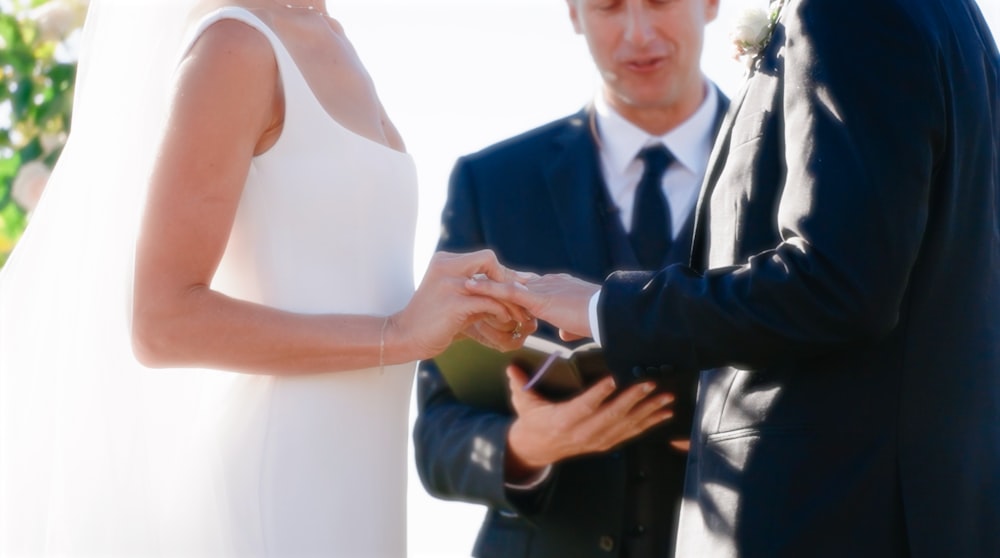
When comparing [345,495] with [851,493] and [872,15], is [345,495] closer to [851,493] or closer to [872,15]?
[851,493]

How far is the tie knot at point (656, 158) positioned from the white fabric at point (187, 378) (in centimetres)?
111

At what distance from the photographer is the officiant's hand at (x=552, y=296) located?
324 cm

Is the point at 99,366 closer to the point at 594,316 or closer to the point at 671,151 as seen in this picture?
the point at 594,316

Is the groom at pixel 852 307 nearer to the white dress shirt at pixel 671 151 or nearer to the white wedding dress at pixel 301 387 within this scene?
the white wedding dress at pixel 301 387

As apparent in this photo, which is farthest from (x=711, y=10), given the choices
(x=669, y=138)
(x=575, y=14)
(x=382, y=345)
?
(x=382, y=345)

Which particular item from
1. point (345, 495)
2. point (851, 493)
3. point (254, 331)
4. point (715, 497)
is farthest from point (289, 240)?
point (851, 493)

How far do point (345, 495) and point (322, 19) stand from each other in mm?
1057

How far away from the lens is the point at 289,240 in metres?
3.18

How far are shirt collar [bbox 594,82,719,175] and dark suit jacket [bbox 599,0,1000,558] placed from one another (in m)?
1.35

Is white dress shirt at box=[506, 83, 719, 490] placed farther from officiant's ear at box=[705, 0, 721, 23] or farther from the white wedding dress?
the white wedding dress

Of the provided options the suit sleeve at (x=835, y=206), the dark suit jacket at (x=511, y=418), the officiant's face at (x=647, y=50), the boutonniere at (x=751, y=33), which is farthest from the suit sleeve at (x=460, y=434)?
the boutonniere at (x=751, y=33)

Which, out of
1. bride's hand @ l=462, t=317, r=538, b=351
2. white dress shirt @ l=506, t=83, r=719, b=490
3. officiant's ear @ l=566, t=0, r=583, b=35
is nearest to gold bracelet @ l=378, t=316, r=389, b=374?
bride's hand @ l=462, t=317, r=538, b=351

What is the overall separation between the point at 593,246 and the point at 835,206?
1.49 metres

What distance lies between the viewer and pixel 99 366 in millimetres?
3320
